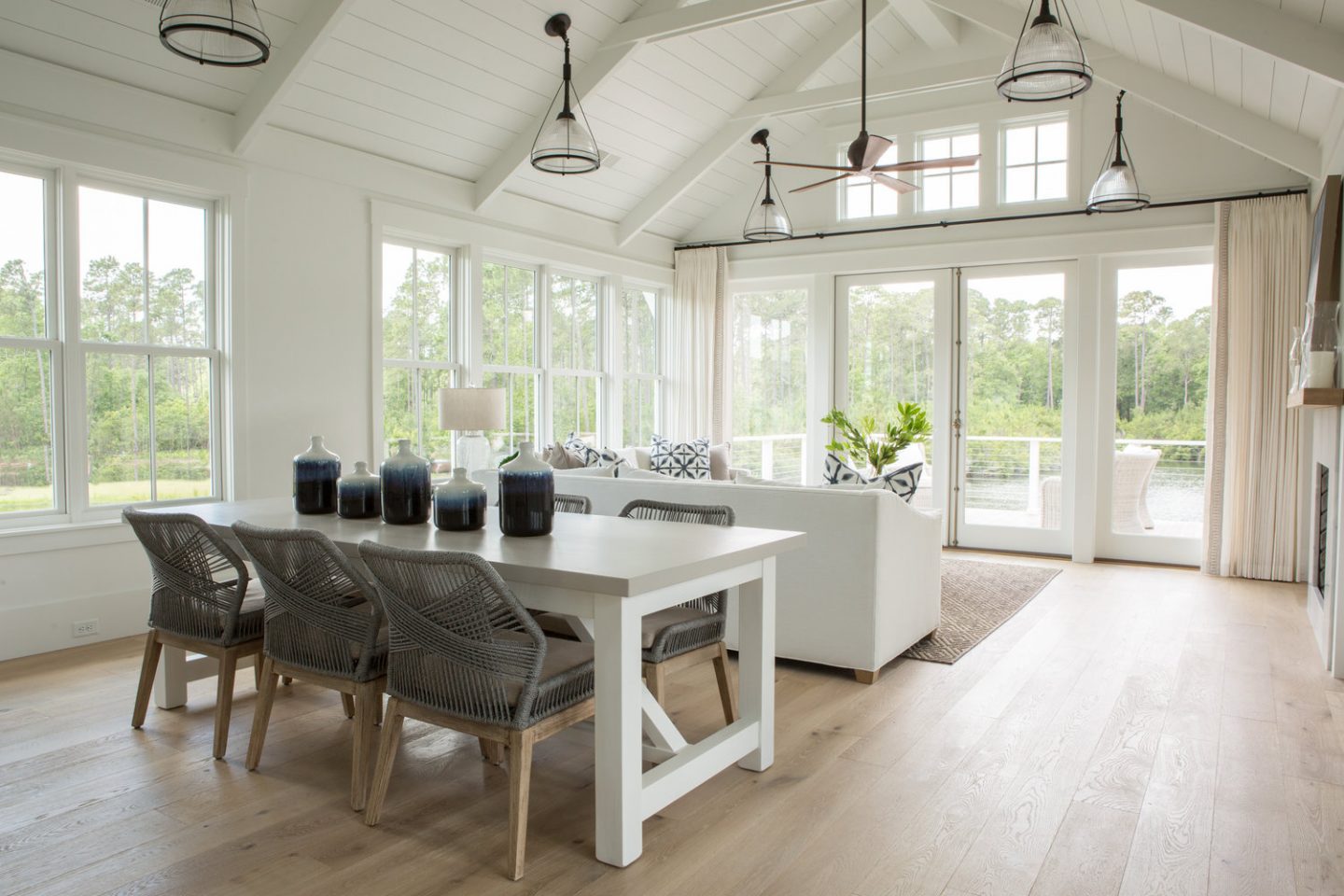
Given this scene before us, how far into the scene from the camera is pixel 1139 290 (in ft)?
21.7

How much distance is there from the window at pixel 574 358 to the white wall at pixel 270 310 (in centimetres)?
120

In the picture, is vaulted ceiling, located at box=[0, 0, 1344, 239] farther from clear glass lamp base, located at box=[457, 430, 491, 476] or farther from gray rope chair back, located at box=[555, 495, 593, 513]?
gray rope chair back, located at box=[555, 495, 593, 513]

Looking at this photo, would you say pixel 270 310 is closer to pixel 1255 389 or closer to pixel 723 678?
pixel 723 678

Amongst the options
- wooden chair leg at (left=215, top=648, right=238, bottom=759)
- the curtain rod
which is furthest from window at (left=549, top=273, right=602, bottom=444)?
wooden chair leg at (left=215, top=648, right=238, bottom=759)

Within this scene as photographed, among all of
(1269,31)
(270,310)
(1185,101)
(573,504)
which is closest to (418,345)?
(270,310)

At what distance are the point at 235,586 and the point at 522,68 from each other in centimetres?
372

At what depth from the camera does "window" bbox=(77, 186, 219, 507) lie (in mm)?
4305

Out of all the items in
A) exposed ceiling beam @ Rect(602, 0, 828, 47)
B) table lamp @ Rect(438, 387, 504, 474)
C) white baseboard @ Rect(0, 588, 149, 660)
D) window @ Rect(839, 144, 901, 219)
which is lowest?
white baseboard @ Rect(0, 588, 149, 660)

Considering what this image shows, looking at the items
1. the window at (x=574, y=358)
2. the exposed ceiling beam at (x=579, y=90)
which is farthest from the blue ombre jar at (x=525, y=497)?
the window at (x=574, y=358)

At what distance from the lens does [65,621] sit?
416 cm

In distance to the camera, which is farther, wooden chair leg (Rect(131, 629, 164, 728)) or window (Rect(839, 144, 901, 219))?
window (Rect(839, 144, 901, 219))

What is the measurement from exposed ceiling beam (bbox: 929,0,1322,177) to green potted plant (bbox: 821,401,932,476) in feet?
8.09

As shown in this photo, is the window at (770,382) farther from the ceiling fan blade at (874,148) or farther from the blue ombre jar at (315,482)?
the blue ombre jar at (315,482)

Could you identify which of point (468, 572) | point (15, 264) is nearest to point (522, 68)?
point (15, 264)
